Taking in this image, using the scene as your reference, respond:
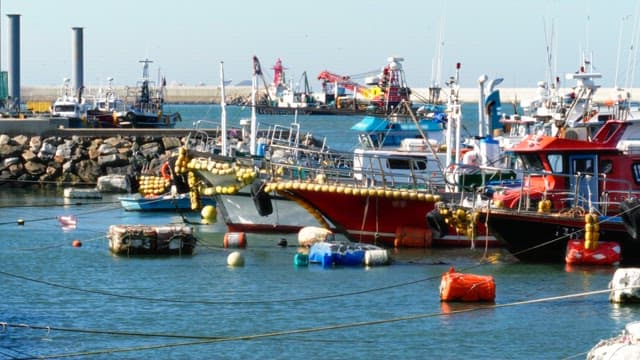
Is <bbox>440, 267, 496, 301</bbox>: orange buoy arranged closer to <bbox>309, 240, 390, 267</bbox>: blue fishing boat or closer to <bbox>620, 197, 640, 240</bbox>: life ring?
<bbox>620, 197, 640, 240</bbox>: life ring

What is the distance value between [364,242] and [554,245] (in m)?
5.13

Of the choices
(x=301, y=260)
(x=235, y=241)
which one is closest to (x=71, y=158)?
(x=235, y=241)

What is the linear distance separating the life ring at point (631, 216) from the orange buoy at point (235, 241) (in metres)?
9.12

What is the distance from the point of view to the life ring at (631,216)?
26.4 m

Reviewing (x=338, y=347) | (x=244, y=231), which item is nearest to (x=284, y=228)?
(x=244, y=231)

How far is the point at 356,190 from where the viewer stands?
30.0 meters

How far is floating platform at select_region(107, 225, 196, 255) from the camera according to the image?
30250 millimetres

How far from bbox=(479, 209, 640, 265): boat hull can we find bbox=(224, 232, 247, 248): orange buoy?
661 cm

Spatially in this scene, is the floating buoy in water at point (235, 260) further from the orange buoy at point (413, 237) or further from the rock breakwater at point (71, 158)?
the rock breakwater at point (71, 158)

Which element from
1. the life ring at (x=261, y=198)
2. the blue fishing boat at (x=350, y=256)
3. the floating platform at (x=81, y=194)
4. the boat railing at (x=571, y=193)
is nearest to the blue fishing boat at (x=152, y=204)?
the floating platform at (x=81, y=194)

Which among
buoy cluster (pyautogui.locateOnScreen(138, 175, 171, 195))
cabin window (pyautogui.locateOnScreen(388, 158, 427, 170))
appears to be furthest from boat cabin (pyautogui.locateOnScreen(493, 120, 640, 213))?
buoy cluster (pyautogui.locateOnScreen(138, 175, 171, 195))

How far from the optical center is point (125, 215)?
134 ft

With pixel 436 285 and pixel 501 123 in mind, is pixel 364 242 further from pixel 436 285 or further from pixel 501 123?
pixel 501 123

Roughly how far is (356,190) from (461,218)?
131 inches
